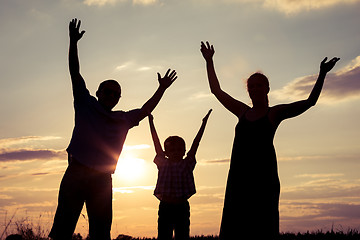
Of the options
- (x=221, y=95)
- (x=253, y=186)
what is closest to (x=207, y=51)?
(x=221, y=95)

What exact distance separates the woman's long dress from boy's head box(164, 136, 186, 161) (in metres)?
2.54

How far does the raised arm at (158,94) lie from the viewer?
20.8ft

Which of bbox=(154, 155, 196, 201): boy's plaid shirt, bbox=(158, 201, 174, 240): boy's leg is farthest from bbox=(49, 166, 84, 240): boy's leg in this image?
bbox=(154, 155, 196, 201): boy's plaid shirt

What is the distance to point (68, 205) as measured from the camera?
5609mm

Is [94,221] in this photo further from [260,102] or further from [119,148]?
[260,102]

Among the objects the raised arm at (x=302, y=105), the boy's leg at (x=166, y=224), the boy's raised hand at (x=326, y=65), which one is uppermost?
the boy's raised hand at (x=326, y=65)

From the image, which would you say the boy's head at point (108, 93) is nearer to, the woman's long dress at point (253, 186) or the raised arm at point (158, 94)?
the raised arm at point (158, 94)

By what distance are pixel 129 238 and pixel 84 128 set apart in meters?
7.15

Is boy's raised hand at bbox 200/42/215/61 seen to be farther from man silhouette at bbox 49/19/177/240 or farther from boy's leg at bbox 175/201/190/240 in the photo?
boy's leg at bbox 175/201/190/240

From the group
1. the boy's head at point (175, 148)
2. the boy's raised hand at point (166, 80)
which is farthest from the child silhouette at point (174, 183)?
the boy's raised hand at point (166, 80)

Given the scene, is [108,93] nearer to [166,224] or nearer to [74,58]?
[74,58]

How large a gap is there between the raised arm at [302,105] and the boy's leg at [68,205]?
264 centimetres

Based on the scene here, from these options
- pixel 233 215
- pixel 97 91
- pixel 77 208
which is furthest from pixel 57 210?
pixel 233 215

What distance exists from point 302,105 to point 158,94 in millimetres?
1932
